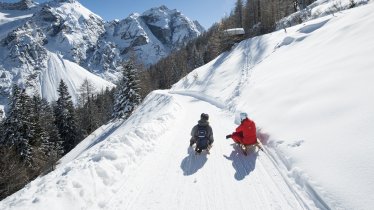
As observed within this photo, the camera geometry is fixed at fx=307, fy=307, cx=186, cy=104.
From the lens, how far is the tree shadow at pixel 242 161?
8736mm

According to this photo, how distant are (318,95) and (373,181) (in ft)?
20.7

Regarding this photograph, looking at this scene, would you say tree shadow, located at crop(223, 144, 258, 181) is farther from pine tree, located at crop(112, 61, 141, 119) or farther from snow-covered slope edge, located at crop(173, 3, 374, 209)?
pine tree, located at crop(112, 61, 141, 119)

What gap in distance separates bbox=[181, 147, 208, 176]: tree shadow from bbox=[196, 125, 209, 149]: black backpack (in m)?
0.30

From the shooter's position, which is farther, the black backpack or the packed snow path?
the black backpack

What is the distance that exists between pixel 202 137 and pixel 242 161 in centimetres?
174

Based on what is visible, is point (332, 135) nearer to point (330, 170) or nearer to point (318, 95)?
point (330, 170)

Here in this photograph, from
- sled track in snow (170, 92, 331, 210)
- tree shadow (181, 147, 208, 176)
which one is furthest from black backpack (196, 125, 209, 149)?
sled track in snow (170, 92, 331, 210)

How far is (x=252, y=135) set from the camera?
10430mm

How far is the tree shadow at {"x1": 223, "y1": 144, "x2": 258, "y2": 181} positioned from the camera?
874 centimetres

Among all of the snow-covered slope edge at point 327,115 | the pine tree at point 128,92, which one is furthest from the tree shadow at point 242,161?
the pine tree at point 128,92

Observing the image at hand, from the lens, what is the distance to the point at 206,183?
324 inches

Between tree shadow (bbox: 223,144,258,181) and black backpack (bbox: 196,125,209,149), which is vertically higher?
black backpack (bbox: 196,125,209,149)

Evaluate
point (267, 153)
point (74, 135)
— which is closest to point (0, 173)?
point (267, 153)

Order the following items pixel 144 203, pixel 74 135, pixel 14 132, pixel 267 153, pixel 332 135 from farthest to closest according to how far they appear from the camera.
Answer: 1. pixel 74 135
2. pixel 14 132
3. pixel 267 153
4. pixel 332 135
5. pixel 144 203
